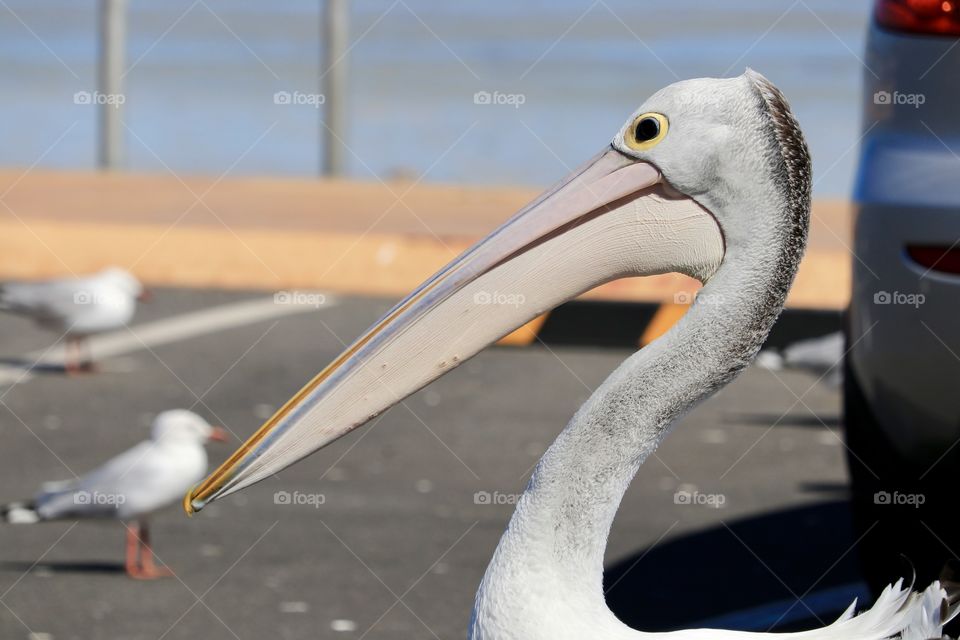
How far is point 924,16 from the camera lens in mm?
4312

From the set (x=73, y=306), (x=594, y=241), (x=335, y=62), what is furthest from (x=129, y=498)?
(x=335, y=62)

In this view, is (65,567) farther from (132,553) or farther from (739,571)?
(739,571)

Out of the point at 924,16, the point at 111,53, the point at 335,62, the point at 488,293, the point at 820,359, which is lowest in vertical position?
the point at 488,293

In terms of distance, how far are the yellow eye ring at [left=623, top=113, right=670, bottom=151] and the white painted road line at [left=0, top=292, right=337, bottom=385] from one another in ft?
20.1

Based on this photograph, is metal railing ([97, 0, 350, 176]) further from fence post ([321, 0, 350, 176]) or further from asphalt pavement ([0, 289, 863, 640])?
asphalt pavement ([0, 289, 863, 640])

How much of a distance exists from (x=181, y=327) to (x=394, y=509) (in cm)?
403

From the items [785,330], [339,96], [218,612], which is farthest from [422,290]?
[339,96]

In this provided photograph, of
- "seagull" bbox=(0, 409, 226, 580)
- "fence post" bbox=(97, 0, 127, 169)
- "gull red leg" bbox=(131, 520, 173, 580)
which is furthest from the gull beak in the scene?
"fence post" bbox=(97, 0, 127, 169)

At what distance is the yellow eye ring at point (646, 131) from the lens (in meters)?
2.89

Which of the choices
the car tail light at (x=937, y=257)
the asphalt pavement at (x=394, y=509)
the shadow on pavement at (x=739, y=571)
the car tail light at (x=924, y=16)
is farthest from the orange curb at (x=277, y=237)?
the car tail light at (x=937, y=257)

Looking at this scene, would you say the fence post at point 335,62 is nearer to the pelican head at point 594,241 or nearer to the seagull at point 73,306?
the seagull at point 73,306

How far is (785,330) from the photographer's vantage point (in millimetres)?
8906

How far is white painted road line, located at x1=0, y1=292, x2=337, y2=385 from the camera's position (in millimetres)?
8961

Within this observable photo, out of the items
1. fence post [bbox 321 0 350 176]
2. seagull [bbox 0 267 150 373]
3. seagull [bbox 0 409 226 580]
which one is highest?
fence post [bbox 321 0 350 176]
